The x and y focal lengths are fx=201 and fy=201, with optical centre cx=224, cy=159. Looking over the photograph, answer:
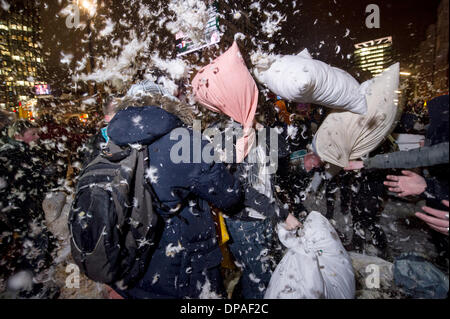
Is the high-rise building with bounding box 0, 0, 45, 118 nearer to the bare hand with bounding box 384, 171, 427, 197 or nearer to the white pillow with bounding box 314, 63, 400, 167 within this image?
the white pillow with bounding box 314, 63, 400, 167

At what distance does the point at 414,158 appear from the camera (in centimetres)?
139

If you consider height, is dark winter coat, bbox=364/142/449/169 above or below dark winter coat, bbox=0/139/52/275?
above

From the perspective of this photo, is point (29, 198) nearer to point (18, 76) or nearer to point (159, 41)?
point (159, 41)

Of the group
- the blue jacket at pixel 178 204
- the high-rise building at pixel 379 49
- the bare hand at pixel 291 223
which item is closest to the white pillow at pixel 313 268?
the bare hand at pixel 291 223

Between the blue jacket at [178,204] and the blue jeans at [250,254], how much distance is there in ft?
1.35

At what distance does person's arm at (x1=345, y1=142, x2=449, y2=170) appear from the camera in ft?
4.06

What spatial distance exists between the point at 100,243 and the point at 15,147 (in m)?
2.65

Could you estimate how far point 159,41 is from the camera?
1205 centimetres

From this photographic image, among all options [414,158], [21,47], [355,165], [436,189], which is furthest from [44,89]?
[436,189]

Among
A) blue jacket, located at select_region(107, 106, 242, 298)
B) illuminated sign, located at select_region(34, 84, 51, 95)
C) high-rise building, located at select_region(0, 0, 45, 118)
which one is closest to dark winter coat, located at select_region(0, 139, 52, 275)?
blue jacket, located at select_region(107, 106, 242, 298)

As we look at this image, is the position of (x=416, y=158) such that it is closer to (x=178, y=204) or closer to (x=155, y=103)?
(x=178, y=204)

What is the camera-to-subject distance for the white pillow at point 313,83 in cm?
142

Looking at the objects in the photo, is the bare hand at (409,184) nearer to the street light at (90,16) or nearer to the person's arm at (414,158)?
the person's arm at (414,158)
